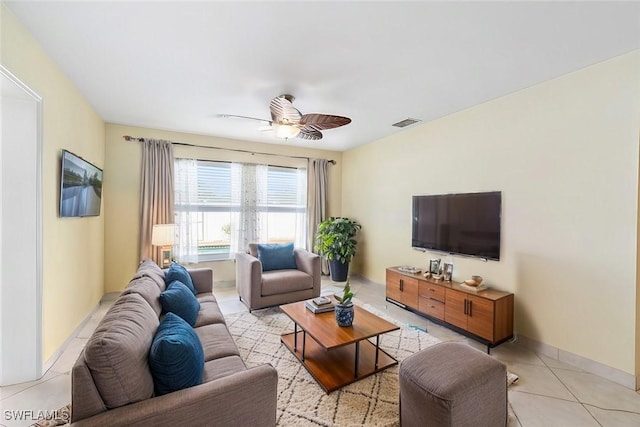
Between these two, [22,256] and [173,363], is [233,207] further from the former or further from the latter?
[173,363]

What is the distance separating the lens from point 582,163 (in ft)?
7.47

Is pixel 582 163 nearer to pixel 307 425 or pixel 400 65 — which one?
pixel 400 65

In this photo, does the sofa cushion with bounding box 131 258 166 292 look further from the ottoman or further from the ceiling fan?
the ottoman

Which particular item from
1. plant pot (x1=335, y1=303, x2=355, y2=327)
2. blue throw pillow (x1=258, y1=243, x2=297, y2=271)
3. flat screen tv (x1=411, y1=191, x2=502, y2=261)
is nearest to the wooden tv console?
flat screen tv (x1=411, y1=191, x2=502, y2=261)

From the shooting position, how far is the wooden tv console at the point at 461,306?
252 centimetres

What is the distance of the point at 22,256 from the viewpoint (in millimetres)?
1969

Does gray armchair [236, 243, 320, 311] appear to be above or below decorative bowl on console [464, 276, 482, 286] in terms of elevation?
below

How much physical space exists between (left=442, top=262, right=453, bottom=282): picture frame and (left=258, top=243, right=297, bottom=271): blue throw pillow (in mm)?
2014

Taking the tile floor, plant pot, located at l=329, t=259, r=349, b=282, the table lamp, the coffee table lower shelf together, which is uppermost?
the table lamp

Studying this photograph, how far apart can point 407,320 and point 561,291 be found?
4.92 ft

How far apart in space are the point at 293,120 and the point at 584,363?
3.39m

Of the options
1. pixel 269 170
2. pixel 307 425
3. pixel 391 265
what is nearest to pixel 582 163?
pixel 391 265

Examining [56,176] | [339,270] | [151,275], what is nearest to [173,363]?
[151,275]

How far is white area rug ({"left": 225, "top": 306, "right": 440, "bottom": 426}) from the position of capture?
1.71 metres
